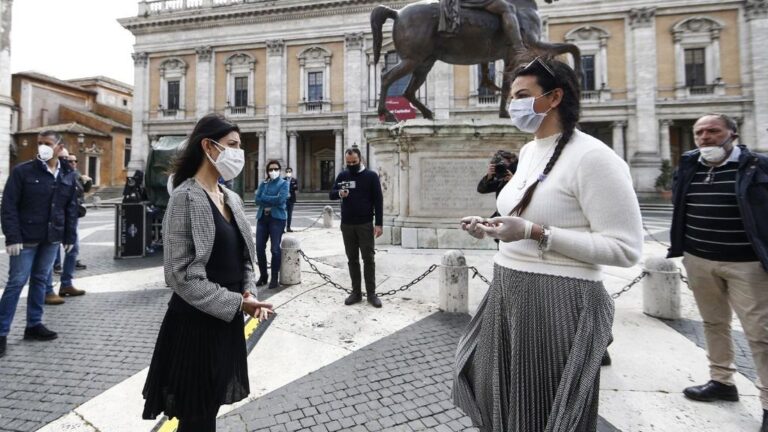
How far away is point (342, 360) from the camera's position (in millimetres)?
3236

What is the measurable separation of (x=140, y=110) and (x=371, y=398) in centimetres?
4018

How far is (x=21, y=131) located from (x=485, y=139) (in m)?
41.7

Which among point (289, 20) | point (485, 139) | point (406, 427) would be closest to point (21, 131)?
point (289, 20)

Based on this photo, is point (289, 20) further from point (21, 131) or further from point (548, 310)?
point (548, 310)

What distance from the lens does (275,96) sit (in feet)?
109

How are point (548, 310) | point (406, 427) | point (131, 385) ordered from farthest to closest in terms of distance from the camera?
point (131, 385)
point (406, 427)
point (548, 310)

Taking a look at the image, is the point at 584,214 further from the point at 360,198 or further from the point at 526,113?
the point at 360,198

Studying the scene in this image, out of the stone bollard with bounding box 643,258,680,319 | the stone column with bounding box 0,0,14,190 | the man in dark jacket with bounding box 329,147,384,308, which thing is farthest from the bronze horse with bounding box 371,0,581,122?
the stone column with bounding box 0,0,14,190

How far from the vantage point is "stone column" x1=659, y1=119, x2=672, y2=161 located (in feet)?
91.2

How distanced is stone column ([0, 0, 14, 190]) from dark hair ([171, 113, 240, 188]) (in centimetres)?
3432

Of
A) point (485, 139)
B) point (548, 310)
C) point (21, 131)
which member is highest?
point (21, 131)

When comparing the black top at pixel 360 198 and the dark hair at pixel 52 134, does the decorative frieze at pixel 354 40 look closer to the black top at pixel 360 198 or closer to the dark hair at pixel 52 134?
the black top at pixel 360 198

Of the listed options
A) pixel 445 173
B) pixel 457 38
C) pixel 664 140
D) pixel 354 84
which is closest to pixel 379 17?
pixel 457 38

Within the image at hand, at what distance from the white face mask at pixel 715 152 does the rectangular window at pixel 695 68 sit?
3309 cm
